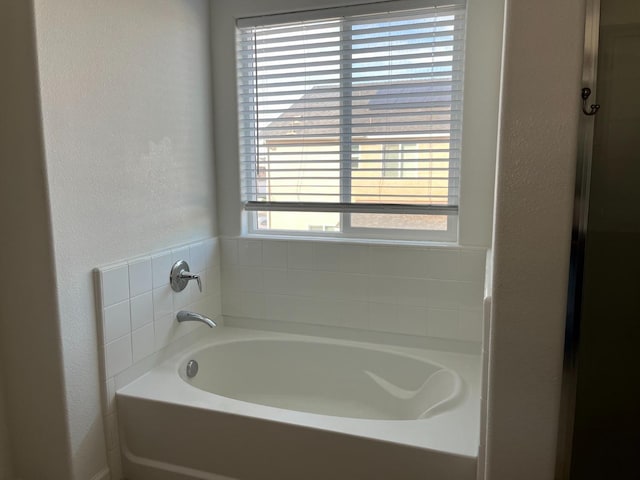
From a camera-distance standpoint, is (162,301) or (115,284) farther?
(162,301)

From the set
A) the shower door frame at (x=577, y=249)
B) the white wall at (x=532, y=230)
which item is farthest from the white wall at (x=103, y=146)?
the shower door frame at (x=577, y=249)

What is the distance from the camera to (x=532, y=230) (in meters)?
1.27

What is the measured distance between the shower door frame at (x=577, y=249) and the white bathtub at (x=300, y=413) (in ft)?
1.03

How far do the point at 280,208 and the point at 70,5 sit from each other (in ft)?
4.34

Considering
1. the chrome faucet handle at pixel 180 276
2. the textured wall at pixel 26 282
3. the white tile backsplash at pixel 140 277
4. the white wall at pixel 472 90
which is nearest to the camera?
the textured wall at pixel 26 282

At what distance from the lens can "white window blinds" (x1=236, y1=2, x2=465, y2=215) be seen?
7.40ft

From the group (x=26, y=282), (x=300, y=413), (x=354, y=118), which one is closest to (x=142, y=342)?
(x=26, y=282)

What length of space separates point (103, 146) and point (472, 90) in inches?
63.5

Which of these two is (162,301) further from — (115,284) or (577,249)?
(577,249)

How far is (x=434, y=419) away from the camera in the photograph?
1731 mm

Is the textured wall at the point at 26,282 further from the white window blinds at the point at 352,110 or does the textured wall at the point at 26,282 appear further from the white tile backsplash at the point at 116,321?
the white window blinds at the point at 352,110

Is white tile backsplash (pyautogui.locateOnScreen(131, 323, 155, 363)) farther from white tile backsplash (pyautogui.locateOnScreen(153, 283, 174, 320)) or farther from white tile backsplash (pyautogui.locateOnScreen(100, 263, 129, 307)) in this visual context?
white tile backsplash (pyautogui.locateOnScreen(100, 263, 129, 307))

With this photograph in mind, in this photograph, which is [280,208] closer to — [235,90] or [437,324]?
[235,90]

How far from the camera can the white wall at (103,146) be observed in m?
1.64
